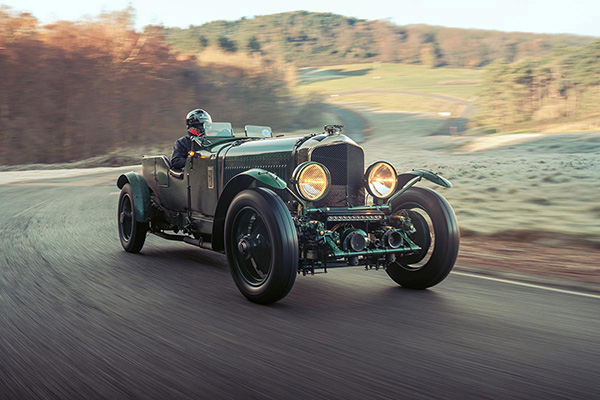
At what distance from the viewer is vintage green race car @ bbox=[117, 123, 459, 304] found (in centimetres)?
486

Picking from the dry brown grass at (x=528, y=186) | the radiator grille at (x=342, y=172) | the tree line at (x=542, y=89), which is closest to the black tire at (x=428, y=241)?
the radiator grille at (x=342, y=172)

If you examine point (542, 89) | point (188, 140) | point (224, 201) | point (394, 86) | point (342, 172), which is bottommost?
point (224, 201)

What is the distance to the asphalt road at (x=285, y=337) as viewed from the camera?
3223 mm

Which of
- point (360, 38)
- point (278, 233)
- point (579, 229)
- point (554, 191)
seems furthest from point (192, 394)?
point (360, 38)

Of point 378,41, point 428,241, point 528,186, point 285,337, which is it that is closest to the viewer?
point 285,337

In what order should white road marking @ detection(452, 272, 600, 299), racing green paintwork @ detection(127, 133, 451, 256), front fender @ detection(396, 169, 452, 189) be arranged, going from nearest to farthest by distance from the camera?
1. white road marking @ detection(452, 272, 600, 299)
2. racing green paintwork @ detection(127, 133, 451, 256)
3. front fender @ detection(396, 169, 452, 189)

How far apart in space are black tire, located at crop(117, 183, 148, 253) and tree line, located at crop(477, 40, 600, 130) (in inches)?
1212

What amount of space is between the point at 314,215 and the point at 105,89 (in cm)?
3698

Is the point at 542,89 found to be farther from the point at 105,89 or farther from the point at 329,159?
the point at 329,159

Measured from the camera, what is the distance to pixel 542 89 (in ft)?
118

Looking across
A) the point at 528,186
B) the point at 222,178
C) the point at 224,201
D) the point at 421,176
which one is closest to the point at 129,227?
the point at 222,178

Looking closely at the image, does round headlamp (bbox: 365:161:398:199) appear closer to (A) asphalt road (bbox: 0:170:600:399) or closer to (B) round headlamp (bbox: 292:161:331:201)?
(B) round headlamp (bbox: 292:161:331:201)

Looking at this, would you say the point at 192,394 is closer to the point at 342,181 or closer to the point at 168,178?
the point at 342,181

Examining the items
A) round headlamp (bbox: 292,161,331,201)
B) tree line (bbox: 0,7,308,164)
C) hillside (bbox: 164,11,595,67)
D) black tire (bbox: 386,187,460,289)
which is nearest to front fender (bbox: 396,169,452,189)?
black tire (bbox: 386,187,460,289)
